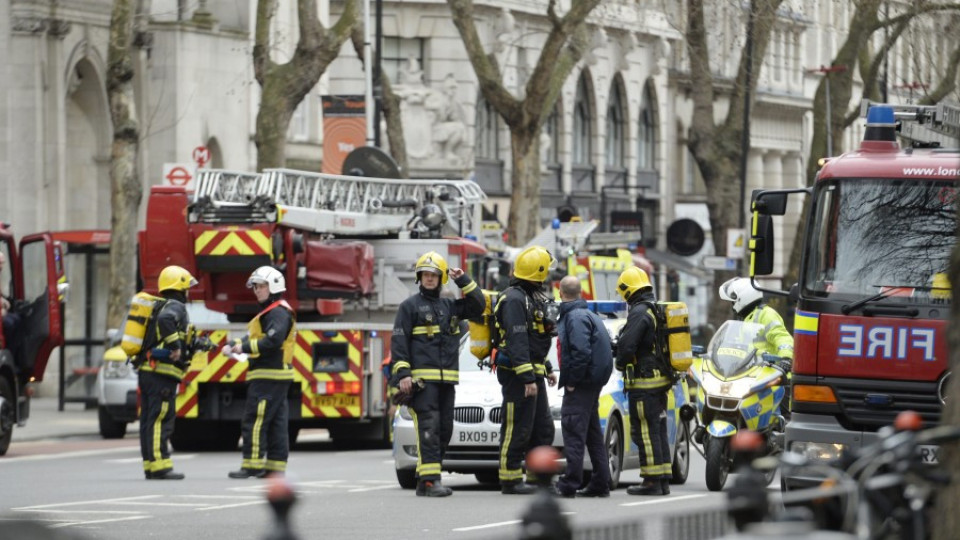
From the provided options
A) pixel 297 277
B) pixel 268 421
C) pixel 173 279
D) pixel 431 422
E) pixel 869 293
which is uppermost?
pixel 869 293

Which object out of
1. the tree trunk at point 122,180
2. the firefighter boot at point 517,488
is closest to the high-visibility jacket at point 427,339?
the firefighter boot at point 517,488

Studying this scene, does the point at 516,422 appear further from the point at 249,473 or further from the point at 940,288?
the point at 940,288

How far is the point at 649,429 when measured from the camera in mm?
16797

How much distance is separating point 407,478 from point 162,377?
96.0 inches

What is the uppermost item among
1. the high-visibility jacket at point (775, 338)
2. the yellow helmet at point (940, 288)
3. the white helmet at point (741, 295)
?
the yellow helmet at point (940, 288)

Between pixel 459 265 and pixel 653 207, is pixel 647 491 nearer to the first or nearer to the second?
pixel 459 265

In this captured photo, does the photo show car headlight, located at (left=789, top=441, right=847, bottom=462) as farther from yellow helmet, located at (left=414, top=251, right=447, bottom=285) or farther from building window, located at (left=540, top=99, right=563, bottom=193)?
building window, located at (left=540, top=99, right=563, bottom=193)

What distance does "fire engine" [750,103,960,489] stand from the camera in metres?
13.2

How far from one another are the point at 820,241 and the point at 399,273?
11.7 m

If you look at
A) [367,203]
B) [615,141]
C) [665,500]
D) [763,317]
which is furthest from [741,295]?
[615,141]

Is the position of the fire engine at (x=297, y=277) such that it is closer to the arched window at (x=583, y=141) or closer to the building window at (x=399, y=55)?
the building window at (x=399, y=55)

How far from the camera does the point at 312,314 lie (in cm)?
2423

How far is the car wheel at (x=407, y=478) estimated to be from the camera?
17859 mm

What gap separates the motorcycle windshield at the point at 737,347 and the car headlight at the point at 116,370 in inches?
415
